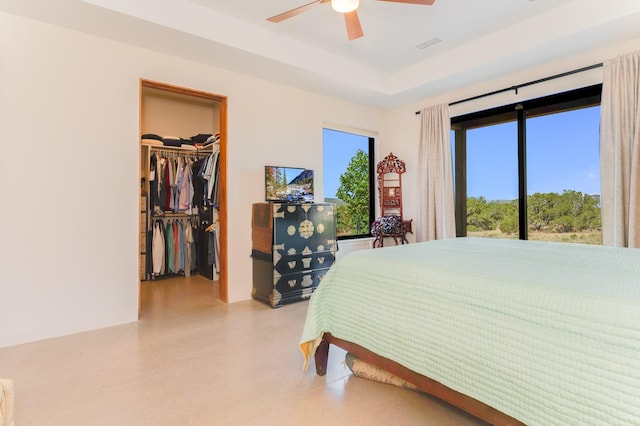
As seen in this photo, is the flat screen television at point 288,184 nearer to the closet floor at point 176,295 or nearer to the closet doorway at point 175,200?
the closet doorway at point 175,200

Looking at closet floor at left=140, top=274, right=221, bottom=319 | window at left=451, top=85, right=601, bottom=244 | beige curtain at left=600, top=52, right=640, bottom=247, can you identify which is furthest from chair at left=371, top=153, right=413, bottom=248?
closet floor at left=140, top=274, right=221, bottom=319

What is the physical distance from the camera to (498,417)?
1211 mm

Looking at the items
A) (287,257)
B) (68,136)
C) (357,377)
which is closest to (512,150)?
(287,257)

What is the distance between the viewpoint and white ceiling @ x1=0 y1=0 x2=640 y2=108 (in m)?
2.59

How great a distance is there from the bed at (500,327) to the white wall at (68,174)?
2.01 meters

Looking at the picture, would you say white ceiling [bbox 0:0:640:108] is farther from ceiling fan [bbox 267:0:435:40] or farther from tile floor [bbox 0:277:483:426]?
tile floor [bbox 0:277:483:426]

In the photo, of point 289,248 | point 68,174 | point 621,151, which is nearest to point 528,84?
point 621,151

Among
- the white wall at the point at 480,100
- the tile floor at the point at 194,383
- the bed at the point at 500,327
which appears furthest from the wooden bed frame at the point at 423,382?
the white wall at the point at 480,100

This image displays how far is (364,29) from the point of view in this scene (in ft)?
10.6

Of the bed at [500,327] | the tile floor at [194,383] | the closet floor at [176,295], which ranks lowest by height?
the tile floor at [194,383]

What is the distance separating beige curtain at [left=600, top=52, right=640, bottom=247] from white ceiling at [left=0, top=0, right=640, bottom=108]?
0.35m

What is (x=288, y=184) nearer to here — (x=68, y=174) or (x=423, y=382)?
(x=68, y=174)

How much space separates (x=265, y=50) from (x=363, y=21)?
37.7 inches

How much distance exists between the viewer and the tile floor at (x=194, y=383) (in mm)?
1556
